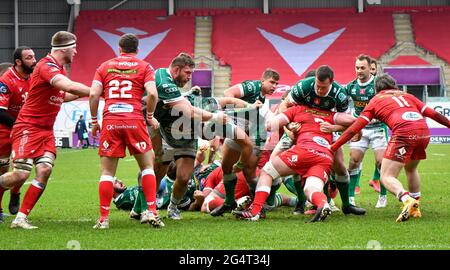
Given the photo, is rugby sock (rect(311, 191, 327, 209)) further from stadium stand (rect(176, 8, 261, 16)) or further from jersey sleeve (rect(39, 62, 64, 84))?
stadium stand (rect(176, 8, 261, 16))

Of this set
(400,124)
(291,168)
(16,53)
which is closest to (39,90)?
(16,53)

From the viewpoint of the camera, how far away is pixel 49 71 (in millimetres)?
8898

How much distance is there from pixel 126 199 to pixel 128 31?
32618 millimetres

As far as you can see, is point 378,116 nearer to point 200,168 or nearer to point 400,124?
point 400,124

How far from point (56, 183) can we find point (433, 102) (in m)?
21.4

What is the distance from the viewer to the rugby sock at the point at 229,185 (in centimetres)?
1027

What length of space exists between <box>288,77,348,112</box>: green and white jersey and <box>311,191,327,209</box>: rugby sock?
138cm

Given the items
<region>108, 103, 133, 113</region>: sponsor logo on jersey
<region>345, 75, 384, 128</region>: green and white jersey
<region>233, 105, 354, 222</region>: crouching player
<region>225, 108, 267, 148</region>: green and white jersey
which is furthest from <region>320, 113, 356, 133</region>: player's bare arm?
<region>108, 103, 133, 113</region>: sponsor logo on jersey

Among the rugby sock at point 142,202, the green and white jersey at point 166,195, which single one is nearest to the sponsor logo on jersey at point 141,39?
the green and white jersey at point 166,195

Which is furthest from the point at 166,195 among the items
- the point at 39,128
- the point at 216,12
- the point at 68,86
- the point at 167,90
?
the point at 216,12

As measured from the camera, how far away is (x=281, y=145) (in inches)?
424

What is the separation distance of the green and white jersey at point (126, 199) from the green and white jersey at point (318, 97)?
3091 millimetres

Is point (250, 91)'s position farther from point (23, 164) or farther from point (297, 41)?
point (297, 41)

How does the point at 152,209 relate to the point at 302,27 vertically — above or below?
below
